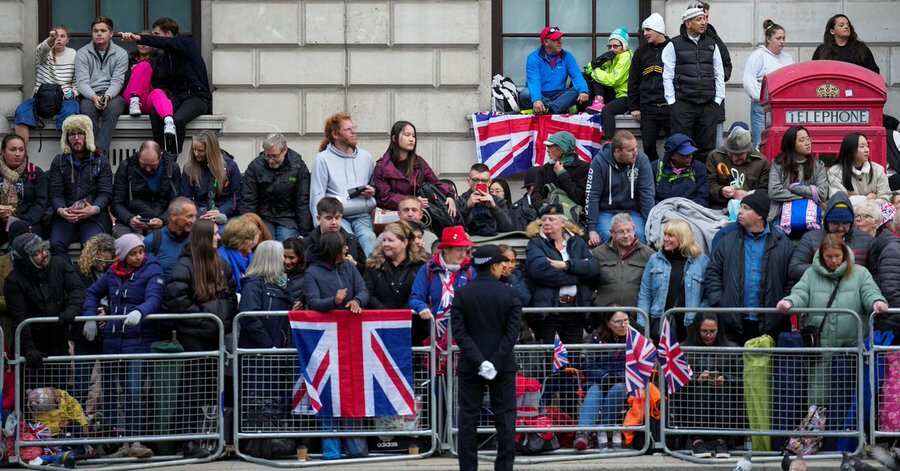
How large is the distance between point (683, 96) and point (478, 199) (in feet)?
9.92

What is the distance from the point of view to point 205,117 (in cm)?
2027

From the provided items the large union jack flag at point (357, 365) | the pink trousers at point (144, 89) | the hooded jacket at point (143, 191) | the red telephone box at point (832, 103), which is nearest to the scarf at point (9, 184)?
the hooded jacket at point (143, 191)

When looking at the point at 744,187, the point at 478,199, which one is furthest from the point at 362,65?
the point at 744,187

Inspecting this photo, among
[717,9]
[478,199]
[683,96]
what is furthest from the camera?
[717,9]

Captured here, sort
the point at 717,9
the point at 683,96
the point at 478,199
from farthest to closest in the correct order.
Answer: the point at 717,9
the point at 683,96
the point at 478,199

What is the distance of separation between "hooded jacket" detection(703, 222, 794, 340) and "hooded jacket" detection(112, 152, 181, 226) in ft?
17.7

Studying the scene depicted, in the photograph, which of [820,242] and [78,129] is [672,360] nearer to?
[820,242]

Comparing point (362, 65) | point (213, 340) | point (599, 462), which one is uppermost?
point (362, 65)

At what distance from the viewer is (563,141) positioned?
18641 mm

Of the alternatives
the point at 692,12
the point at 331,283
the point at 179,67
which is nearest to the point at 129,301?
the point at 331,283

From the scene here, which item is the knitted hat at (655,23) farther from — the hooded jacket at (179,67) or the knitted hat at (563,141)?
the hooded jacket at (179,67)

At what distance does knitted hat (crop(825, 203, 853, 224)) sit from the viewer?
16.0 meters

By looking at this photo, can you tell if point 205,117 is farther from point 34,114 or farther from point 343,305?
point 343,305

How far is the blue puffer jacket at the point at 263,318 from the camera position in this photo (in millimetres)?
15516
